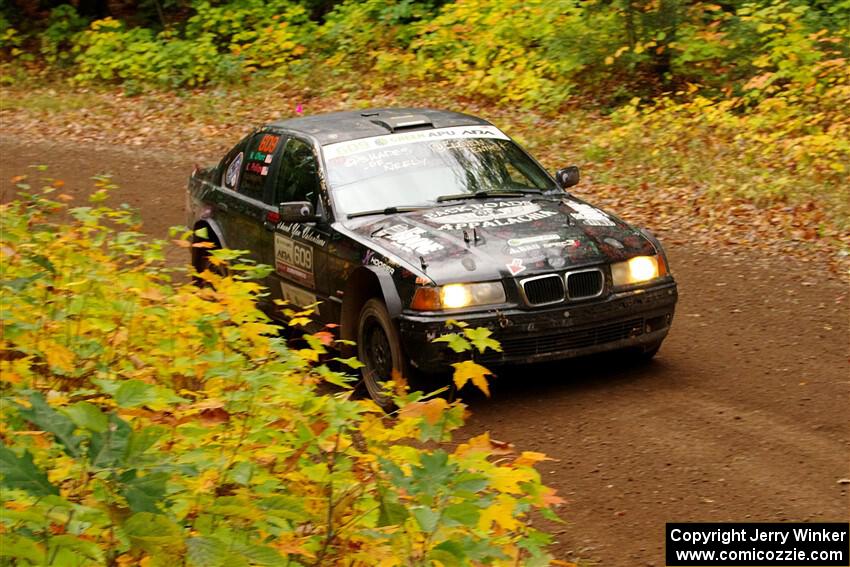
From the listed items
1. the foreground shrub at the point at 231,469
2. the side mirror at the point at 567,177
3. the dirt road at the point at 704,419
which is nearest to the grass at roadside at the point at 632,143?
the dirt road at the point at 704,419

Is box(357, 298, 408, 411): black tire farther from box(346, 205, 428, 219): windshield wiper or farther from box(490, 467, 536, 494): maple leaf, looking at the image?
box(490, 467, 536, 494): maple leaf

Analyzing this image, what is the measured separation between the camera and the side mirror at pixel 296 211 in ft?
25.3

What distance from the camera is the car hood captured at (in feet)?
22.6

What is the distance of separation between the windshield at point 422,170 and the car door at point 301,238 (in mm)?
172

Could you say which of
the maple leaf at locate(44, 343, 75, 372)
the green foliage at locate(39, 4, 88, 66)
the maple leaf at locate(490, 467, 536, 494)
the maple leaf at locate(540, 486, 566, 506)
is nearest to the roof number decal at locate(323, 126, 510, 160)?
the maple leaf at locate(44, 343, 75, 372)

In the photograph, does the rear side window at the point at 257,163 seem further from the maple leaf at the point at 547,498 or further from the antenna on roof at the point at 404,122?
the maple leaf at the point at 547,498

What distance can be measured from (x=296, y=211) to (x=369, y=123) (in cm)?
121

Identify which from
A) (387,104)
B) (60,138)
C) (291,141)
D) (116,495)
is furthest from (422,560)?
(60,138)

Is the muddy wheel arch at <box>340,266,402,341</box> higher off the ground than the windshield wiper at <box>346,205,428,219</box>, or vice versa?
the windshield wiper at <box>346,205,428,219</box>

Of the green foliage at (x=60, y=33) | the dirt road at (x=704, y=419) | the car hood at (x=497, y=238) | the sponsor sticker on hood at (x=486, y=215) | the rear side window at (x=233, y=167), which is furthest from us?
the green foliage at (x=60, y=33)

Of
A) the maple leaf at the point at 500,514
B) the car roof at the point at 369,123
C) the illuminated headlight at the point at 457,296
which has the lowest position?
the illuminated headlight at the point at 457,296

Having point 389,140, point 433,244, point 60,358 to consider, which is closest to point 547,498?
point 60,358
